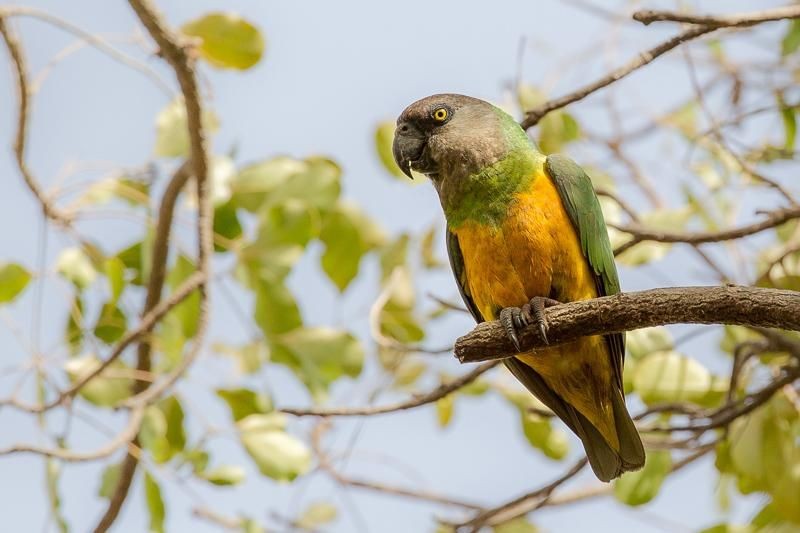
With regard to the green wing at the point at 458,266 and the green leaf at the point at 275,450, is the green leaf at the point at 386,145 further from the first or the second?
the green leaf at the point at 275,450

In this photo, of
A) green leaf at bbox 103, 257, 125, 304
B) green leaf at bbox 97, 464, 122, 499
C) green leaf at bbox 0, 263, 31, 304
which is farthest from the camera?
green leaf at bbox 97, 464, 122, 499

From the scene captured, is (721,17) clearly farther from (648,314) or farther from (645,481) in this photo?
(645,481)

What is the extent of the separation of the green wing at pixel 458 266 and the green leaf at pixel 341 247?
2.70 ft

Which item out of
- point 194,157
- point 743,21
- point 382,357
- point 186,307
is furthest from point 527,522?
point 743,21

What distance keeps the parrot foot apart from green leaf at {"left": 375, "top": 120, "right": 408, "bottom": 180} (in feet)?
5.07

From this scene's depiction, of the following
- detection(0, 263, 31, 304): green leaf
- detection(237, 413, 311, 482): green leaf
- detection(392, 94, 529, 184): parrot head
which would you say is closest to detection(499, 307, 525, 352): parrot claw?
detection(392, 94, 529, 184): parrot head

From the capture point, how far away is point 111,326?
4566 mm

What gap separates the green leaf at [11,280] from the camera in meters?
4.31

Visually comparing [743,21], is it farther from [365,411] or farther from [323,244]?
[323,244]

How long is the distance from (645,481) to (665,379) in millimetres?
417

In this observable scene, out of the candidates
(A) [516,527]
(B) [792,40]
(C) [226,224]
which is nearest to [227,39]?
(C) [226,224]

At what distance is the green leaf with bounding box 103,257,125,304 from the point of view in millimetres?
4109

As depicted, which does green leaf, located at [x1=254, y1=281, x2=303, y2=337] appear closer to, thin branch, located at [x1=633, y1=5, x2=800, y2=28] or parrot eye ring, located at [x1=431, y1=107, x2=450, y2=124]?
parrot eye ring, located at [x1=431, y1=107, x2=450, y2=124]

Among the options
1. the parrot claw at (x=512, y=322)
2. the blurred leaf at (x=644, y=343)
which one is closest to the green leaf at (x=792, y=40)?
the blurred leaf at (x=644, y=343)
